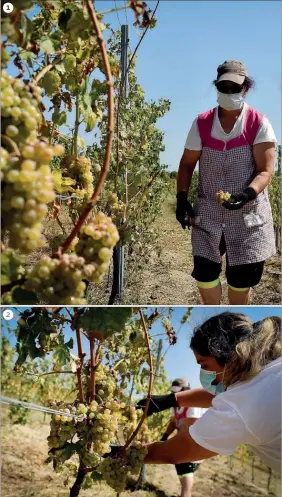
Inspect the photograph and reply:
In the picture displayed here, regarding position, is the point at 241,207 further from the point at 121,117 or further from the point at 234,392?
the point at 121,117

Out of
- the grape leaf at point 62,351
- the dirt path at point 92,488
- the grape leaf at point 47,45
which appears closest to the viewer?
the grape leaf at point 47,45

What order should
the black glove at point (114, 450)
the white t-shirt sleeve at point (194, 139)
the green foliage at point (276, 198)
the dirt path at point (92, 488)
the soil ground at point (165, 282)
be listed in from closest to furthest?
1. the black glove at point (114, 450)
2. the white t-shirt sleeve at point (194, 139)
3. the soil ground at point (165, 282)
4. the dirt path at point (92, 488)
5. the green foliage at point (276, 198)

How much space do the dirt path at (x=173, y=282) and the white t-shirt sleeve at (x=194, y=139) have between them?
4.11 ft

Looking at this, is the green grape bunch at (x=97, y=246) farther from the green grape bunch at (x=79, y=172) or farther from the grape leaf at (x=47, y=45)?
the green grape bunch at (x=79, y=172)

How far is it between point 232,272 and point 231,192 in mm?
376

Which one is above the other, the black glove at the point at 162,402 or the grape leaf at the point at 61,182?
the grape leaf at the point at 61,182

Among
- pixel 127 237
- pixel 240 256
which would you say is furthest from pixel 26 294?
pixel 240 256

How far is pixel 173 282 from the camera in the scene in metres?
4.62

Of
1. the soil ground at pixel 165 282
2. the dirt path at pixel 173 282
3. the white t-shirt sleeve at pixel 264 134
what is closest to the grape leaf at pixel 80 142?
the white t-shirt sleeve at pixel 264 134

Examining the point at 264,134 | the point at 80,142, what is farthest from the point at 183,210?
the point at 80,142

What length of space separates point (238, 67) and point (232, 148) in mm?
345

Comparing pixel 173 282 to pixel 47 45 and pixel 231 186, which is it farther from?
pixel 47 45

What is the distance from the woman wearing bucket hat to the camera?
277 centimetres

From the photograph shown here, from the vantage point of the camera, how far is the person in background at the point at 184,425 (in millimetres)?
4723
